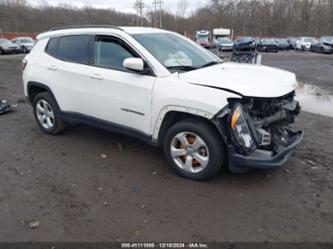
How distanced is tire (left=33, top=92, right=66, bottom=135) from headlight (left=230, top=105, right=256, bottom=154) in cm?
315

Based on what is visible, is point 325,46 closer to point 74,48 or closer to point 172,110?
point 74,48

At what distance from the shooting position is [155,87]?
3.36 metres

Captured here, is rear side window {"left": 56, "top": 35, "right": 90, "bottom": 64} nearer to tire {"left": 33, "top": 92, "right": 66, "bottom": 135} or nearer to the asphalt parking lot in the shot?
tire {"left": 33, "top": 92, "right": 66, "bottom": 135}

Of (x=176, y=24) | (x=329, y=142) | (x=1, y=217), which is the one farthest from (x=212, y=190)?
(x=176, y=24)

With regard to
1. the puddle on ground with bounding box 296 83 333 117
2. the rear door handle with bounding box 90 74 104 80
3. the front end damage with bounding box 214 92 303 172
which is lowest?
the puddle on ground with bounding box 296 83 333 117

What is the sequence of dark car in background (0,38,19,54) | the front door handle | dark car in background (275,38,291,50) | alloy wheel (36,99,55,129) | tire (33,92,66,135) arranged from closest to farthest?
the front door handle
tire (33,92,66,135)
alloy wheel (36,99,55,129)
dark car in background (0,38,19,54)
dark car in background (275,38,291,50)

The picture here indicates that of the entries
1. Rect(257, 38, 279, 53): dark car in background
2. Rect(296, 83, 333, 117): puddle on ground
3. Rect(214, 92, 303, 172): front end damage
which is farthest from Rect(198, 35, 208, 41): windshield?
Rect(214, 92, 303, 172): front end damage

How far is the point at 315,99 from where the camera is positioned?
8250mm

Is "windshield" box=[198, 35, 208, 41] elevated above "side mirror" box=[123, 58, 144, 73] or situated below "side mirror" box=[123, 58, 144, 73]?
above

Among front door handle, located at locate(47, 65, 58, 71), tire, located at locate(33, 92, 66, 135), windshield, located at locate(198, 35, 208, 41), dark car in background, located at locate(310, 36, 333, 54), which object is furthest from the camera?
windshield, located at locate(198, 35, 208, 41)

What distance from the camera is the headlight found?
291 centimetres

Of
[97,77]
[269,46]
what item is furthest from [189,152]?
[269,46]

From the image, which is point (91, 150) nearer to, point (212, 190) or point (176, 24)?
point (212, 190)

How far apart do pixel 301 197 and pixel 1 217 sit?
133 inches
